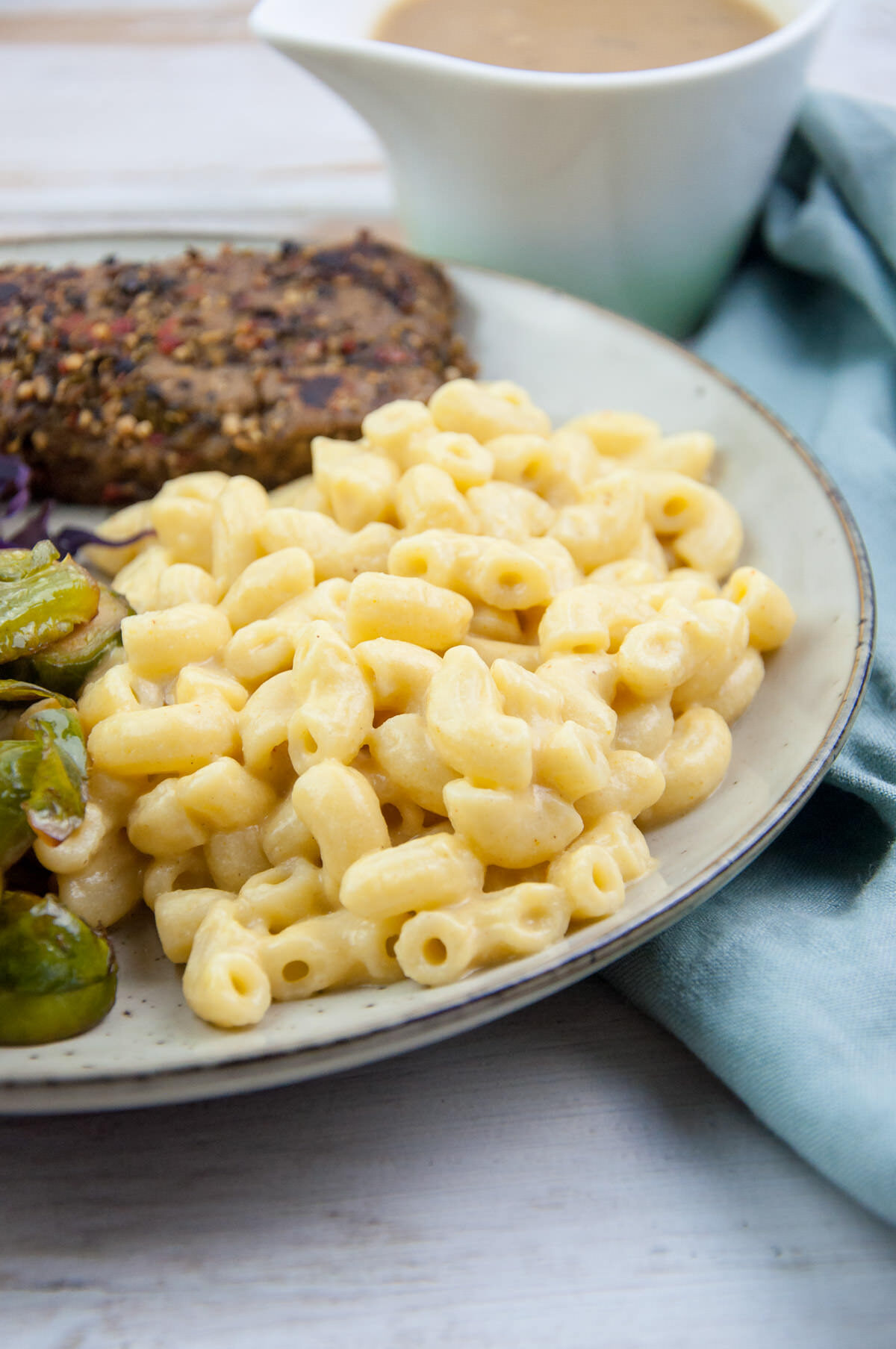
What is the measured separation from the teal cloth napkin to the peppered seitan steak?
831 millimetres

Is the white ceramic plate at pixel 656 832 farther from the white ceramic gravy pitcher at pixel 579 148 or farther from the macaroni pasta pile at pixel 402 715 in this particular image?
the white ceramic gravy pitcher at pixel 579 148

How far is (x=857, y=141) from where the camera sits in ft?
9.61

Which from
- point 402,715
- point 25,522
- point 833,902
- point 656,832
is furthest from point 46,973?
point 25,522

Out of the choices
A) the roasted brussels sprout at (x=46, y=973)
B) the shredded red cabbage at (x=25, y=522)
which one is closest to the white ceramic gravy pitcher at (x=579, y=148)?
the shredded red cabbage at (x=25, y=522)

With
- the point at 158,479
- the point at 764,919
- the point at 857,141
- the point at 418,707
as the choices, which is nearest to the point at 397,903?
the point at 418,707

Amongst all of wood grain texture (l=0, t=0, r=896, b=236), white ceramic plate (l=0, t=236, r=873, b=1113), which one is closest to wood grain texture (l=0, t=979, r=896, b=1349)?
white ceramic plate (l=0, t=236, r=873, b=1113)

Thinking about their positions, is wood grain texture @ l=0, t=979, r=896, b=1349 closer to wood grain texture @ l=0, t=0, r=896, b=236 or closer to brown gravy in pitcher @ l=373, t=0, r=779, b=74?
brown gravy in pitcher @ l=373, t=0, r=779, b=74

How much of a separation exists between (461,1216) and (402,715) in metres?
0.63

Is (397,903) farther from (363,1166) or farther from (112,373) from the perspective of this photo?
(112,373)

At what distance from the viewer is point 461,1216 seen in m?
1.51

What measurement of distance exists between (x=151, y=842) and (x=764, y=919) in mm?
847

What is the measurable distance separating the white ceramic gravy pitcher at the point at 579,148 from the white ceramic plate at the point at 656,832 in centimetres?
21

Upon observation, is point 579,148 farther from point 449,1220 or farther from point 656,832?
point 449,1220

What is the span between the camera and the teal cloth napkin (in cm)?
153
